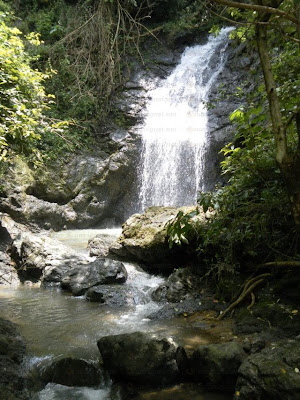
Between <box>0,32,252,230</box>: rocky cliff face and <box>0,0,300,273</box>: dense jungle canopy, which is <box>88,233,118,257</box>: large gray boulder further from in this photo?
<box>0,32,252,230</box>: rocky cliff face

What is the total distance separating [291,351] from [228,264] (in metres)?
1.90

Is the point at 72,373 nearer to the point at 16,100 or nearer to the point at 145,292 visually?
the point at 145,292

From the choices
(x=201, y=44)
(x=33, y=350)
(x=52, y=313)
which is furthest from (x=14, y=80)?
(x=201, y=44)

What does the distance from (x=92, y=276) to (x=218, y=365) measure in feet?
11.1

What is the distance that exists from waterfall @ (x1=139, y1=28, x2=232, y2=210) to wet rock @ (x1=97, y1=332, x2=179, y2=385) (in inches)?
335

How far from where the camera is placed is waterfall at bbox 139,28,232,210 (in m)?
11.8

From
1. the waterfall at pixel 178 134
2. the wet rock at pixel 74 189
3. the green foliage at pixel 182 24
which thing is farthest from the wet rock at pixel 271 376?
Answer: the green foliage at pixel 182 24

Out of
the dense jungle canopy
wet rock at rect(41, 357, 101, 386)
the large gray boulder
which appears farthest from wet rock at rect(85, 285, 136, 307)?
wet rock at rect(41, 357, 101, 386)

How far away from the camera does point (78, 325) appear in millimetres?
4266

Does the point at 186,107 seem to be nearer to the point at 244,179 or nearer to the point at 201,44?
the point at 201,44

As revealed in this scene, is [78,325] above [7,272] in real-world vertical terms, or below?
below

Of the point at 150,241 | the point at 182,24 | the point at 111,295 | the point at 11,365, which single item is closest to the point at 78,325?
the point at 111,295

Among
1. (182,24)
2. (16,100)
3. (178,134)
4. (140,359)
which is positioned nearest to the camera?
(140,359)

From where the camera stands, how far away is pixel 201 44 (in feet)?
51.1
